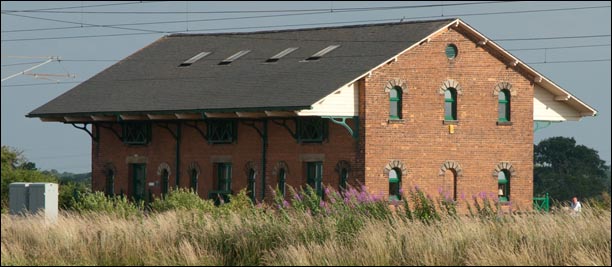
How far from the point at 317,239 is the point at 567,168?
53472 millimetres

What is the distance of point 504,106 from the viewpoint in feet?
156

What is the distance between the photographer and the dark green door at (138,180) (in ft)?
171

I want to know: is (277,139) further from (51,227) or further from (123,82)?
(51,227)

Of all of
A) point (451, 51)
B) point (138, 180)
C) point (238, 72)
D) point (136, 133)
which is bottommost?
point (138, 180)

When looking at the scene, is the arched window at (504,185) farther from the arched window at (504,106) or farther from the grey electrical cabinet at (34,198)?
the grey electrical cabinet at (34,198)

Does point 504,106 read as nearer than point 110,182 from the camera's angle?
Yes

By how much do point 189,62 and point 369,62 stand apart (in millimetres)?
10872

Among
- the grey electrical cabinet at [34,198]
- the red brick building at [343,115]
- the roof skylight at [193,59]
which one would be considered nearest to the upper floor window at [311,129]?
the red brick building at [343,115]

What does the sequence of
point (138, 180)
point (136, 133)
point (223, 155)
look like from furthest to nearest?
point (138, 180)
point (136, 133)
point (223, 155)

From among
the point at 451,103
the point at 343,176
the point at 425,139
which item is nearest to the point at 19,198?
the point at 343,176

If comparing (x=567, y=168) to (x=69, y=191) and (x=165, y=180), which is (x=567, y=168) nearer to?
(x=165, y=180)

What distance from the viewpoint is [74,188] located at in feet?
165

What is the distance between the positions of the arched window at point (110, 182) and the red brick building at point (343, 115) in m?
0.50

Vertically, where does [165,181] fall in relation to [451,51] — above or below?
below
